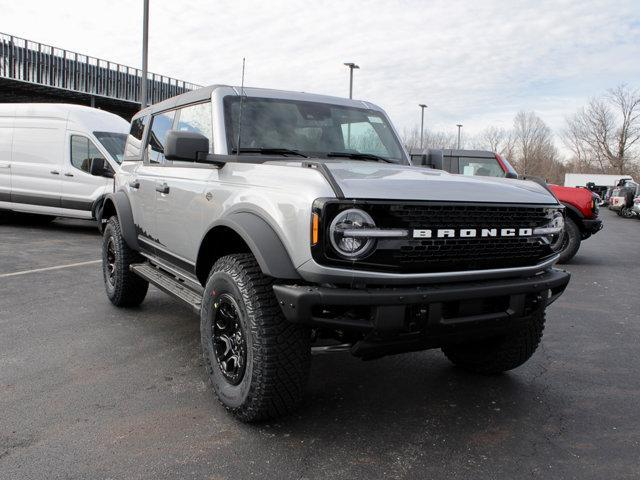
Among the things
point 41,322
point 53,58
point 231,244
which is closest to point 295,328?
point 231,244

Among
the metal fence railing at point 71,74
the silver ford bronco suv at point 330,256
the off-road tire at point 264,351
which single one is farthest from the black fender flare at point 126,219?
the metal fence railing at point 71,74

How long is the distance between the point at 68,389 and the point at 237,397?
3.93 feet

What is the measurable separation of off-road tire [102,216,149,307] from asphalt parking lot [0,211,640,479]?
0.23 metres

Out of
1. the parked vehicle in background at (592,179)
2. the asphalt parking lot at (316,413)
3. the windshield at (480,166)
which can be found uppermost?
the parked vehicle in background at (592,179)

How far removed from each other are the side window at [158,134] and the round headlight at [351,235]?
2.44 metres

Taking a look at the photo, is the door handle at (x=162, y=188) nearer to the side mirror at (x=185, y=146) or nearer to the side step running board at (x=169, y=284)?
the side step running board at (x=169, y=284)

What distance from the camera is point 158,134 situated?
493 centimetres

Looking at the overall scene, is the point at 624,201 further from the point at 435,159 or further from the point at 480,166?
the point at 435,159

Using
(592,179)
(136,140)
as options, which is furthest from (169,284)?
(592,179)

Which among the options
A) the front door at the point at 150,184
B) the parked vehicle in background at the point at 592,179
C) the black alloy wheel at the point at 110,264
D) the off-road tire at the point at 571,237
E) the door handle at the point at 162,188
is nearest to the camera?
the door handle at the point at 162,188

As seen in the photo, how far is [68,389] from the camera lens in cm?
353

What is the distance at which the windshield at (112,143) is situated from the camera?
11.2m

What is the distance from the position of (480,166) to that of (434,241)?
8.86 m

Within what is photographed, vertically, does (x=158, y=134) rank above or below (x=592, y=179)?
below
